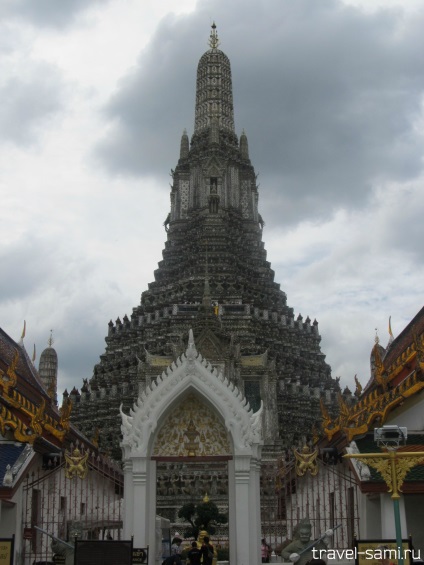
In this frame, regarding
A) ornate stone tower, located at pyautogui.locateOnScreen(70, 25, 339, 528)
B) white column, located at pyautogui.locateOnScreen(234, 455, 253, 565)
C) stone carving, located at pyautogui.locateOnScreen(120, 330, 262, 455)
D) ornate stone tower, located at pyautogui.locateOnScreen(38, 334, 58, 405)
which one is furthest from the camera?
ornate stone tower, located at pyautogui.locateOnScreen(38, 334, 58, 405)

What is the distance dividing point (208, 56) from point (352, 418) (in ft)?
191

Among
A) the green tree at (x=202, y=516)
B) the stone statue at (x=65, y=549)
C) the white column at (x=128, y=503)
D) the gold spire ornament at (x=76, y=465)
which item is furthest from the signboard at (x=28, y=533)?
the green tree at (x=202, y=516)

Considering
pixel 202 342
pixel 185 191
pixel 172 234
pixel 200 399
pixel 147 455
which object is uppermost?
pixel 185 191

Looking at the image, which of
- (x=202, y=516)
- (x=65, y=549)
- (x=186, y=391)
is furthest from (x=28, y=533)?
(x=202, y=516)

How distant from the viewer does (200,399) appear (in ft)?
47.4

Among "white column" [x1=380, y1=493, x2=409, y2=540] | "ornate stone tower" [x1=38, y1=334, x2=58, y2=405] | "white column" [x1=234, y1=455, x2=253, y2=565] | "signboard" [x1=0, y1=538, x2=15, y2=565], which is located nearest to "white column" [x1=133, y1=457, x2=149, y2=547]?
"white column" [x1=234, y1=455, x2=253, y2=565]

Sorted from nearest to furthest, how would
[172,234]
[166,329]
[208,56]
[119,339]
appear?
[166,329] → [119,339] → [172,234] → [208,56]

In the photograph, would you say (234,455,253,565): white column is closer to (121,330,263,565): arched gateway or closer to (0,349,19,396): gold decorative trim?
(121,330,263,565): arched gateway

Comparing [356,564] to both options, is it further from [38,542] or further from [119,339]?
[119,339]

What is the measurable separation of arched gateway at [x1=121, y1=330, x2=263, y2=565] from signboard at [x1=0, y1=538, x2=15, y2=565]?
7.39 ft

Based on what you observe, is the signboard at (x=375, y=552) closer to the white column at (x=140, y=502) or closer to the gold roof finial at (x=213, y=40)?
the white column at (x=140, y=502)

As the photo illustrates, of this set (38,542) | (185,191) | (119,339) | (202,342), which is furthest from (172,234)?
(38,542)

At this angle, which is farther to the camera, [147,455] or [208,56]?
[208,56]

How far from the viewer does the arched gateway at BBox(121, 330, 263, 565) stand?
13.6 meters
